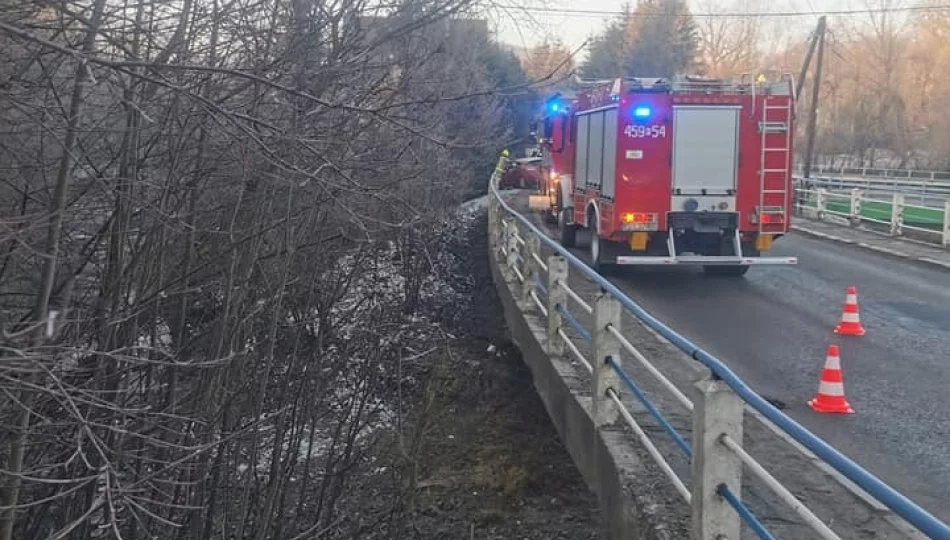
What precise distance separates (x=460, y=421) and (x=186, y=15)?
573cm

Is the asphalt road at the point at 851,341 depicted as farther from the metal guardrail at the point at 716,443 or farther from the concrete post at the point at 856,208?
the concrete post at the point at 856,208

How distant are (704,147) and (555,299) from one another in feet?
21.6

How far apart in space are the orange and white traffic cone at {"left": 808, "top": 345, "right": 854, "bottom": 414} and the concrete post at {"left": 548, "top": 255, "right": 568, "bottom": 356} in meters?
2.07

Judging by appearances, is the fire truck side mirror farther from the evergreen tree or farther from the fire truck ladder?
the evergreen tree

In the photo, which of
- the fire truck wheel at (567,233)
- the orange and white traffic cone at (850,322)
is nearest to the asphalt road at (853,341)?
the orange and white traffic cone at (850,322)

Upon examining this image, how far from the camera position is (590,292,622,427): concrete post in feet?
19.2

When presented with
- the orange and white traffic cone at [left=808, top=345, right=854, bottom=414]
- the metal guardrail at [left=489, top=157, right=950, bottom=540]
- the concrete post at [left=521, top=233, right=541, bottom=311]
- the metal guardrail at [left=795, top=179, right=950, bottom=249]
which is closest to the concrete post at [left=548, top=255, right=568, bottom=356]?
the metal guardrail at [left=489, top=157, right=950, bottom=540]

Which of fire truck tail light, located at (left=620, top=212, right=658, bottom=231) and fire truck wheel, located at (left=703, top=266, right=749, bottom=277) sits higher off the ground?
fire truck tail light, located at (left=620, top=212, right=658, bottom=231)

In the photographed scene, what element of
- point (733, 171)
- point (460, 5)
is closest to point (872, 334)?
point (733, 171)

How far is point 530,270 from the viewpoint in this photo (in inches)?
404

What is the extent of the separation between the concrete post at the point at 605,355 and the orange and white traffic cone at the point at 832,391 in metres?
2.28

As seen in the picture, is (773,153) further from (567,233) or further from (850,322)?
(567,233)

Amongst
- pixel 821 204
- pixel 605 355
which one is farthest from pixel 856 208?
pixel 605 355

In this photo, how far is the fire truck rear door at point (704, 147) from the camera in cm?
1367
